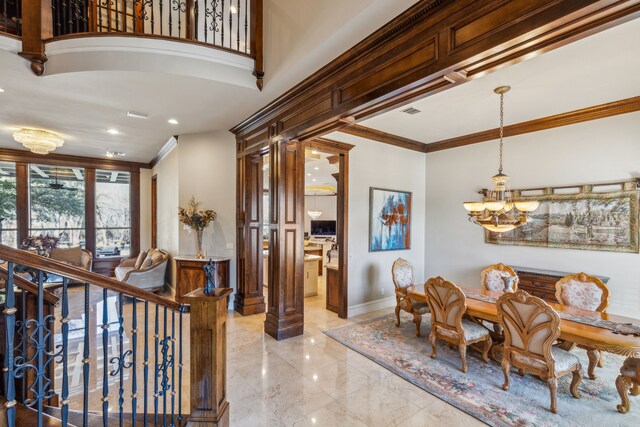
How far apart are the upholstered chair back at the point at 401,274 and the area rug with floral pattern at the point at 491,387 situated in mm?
748

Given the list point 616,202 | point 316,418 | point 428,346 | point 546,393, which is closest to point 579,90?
point 616,202

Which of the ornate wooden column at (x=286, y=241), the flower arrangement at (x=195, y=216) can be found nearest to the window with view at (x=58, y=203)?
the flower arrangement at (x=195, y=216)

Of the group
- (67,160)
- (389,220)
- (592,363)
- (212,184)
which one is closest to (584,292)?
(592,363)

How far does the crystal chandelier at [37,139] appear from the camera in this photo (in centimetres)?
470

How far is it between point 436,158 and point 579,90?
259 cm

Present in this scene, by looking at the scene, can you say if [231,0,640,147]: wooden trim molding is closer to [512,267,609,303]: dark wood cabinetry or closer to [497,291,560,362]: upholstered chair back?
[497,291,560,362]: upholstered chair back

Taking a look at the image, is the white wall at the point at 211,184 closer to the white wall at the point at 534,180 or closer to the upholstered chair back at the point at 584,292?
the white wall at the point at 534,180

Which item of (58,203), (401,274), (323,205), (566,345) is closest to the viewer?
(566,345)

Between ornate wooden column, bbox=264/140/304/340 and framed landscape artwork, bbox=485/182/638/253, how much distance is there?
361cm

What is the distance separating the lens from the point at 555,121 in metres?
4.32

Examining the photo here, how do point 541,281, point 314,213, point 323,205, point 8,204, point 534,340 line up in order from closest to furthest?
point 534,340 < point 541,281 < point 8,204 < point 314,213 < point 323,205

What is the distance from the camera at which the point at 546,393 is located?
2.78m

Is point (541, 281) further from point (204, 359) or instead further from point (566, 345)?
point (204, 359)

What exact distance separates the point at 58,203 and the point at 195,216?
4837 millimetres
